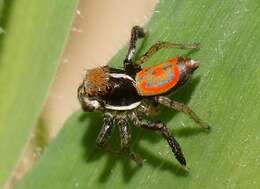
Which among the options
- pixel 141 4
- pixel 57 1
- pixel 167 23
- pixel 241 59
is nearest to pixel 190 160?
pixel 241 59

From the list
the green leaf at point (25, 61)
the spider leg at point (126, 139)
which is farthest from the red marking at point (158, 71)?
the green leaf at point (25, 61)

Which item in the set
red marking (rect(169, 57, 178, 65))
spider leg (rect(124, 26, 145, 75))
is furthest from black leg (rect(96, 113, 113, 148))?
red marking (rect(169, 57, 178, 65))

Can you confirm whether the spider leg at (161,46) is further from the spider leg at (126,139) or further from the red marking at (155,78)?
the spider leg at (126,139)

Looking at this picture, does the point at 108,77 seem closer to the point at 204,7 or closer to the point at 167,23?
the point at 167,23

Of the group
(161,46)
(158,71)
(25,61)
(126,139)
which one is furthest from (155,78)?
(25,61)

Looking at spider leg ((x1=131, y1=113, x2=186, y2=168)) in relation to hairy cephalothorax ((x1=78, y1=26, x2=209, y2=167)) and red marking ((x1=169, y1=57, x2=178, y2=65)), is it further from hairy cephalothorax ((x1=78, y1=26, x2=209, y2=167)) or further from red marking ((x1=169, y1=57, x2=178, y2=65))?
red marking ((x1=169, y1=57, x2=178, y2=65))
